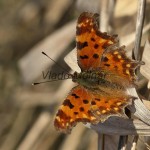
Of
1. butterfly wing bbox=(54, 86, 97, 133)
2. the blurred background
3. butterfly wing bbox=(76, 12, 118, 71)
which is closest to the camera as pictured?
butterfly wing bbox=(54, 86, 97, 133)

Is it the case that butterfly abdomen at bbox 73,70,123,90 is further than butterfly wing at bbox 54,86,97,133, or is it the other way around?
butterfly abdomen at bbox 73,70,123,90

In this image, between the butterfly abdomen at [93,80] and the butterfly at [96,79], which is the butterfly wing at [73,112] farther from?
the butterfly abdomen at [93,80]

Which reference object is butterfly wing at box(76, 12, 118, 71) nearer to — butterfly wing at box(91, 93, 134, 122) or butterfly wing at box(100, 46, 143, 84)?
butterfly wing at box(100, 46, 143, 84)

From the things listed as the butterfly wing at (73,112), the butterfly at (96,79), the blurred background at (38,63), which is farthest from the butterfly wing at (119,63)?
the blurred background at (38,63)

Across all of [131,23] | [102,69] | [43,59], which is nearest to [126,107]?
[102,69]

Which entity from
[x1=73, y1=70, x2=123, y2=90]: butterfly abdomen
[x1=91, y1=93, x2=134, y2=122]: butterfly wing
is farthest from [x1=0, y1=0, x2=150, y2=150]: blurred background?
[x1=91, y1=93, x2=134, y2=122]: butterfly wing

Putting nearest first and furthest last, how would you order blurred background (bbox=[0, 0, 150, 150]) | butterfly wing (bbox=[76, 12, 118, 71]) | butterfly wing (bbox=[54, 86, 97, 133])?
butterfly wing (bbox=[54, 86, 97, 133])
butterfly wing (bbox=[76, 12, 118, 71])
blurred background (bbox=[0, 0, 150, 150])

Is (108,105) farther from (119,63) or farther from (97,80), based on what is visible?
(97,80)

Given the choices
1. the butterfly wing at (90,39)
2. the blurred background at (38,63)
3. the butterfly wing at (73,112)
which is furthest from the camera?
the blurred background at (38,63)

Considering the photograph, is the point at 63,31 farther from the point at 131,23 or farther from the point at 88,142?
the point at 88,142
